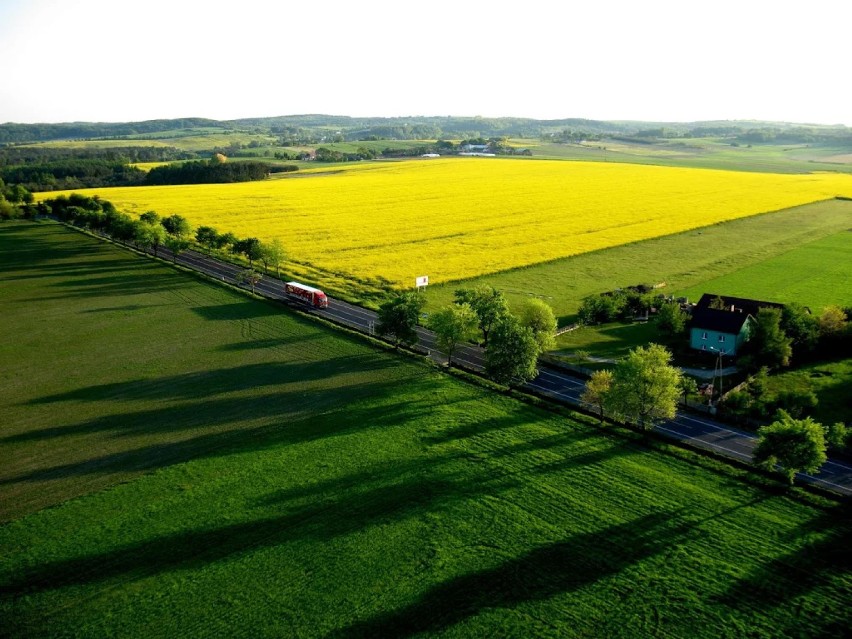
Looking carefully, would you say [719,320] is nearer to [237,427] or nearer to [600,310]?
[600,310]

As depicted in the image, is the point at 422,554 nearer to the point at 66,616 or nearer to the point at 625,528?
the point at 625,528

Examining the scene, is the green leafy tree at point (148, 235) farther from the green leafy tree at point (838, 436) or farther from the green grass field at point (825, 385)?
the green leafy tree at point (838, 436)

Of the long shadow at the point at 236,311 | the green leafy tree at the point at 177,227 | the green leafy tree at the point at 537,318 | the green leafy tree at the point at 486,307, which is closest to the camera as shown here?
the green leafy tree at the point at 537,318

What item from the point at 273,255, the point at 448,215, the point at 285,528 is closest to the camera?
the point at 285,528

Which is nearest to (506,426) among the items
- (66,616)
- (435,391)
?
(435,391)

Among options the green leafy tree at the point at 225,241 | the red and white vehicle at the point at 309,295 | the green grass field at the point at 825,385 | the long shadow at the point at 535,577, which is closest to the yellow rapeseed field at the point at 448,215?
the green leafy tree at the point at 225,241

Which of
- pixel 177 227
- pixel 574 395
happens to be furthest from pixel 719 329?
pixel 177 227

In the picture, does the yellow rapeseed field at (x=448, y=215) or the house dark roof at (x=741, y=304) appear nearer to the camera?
the house dark roof at (x=741, y=304)
